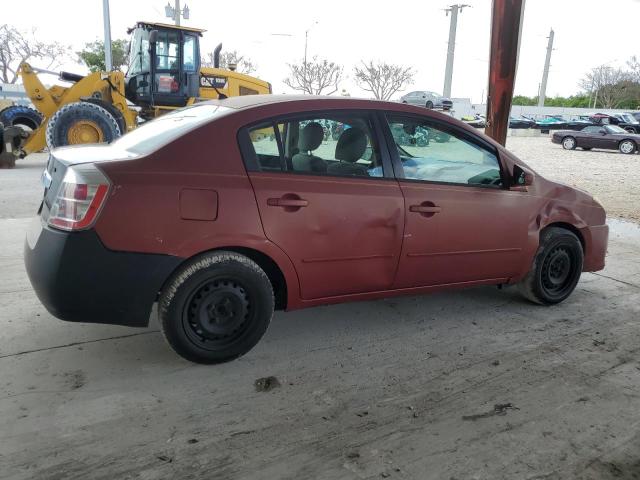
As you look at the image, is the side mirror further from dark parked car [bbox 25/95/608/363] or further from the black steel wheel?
the black steel wheel

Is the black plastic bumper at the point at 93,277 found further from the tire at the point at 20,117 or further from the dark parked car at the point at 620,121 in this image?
the dark parked car at the point at 620,121

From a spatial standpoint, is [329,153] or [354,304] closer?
[329,153]

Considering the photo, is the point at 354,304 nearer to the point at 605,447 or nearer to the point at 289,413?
the point at 289,413

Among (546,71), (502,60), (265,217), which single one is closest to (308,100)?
(265,217)

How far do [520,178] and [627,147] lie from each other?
78.8 ft

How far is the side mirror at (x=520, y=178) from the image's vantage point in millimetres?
3992

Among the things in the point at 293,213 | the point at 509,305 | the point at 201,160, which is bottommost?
the point at 509,305

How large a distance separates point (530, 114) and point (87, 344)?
65.3 m

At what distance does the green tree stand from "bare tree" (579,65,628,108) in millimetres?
59564

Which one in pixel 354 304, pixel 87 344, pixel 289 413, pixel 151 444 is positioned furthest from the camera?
pixel 354 304

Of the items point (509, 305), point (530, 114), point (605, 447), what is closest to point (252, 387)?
point (605, 447)

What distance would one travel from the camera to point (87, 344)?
11.3 ft

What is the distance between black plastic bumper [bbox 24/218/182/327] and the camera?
2.78 m

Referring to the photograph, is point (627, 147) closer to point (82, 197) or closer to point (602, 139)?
point (602, 139)
